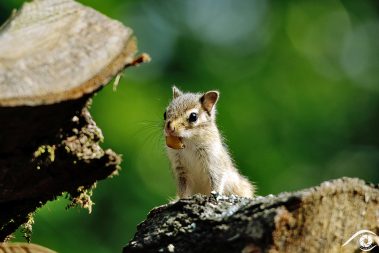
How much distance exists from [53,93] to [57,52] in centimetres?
26

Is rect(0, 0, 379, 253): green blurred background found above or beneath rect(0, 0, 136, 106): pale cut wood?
above

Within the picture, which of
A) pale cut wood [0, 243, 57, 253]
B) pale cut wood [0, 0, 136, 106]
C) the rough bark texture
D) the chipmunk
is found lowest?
pale cut wood [0, 243, 57, 253]

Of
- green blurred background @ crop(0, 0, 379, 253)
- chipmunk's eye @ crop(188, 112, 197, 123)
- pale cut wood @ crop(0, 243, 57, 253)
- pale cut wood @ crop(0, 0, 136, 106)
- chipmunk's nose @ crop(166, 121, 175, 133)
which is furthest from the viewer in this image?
green blurred background @ crop(0, 0, 379, 253)

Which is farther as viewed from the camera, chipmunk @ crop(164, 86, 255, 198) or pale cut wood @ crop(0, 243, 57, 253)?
chipmunk @ crop(164, 86, 255, 198)

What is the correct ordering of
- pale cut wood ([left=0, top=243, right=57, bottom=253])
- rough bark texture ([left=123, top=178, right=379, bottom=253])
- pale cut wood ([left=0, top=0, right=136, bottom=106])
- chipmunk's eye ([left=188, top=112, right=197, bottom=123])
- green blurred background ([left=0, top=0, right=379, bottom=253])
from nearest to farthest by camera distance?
pale cut wood ([left=0, top=0, right=136, bottom=106]), rough bark texture ([left=123, top=178, right=379, bottom=253]), pale cut wood ([left=0, top=243, right=57, bottom=253]), chipmunk's eye ([left=188, top=112, right=197, bottom=123]), green blurred background ([left=0, top=0, right=379, bottom=253])

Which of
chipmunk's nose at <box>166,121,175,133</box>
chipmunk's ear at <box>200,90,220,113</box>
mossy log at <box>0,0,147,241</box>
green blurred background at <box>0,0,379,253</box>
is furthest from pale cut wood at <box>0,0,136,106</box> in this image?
green blurred background at <box>0,0,379,253</box>

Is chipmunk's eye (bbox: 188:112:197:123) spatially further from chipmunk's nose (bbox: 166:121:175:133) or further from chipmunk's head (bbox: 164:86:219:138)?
chipmunk's nose (bbox: 166:121:175:133)

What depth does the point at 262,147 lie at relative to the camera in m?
12.3

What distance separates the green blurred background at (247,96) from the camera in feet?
36.2

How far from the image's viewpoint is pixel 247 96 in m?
12.4

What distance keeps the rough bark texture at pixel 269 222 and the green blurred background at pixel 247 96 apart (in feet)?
18.6

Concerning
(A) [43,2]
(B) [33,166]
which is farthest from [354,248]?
(A) [43,2]

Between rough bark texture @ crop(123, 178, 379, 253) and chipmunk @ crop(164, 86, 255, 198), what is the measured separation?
2.30 metres

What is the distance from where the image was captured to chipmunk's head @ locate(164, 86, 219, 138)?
20.8 ft
